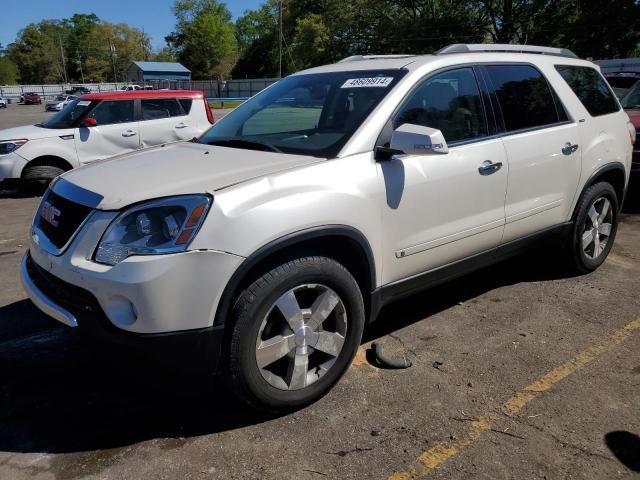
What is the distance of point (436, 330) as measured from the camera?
3895 mm

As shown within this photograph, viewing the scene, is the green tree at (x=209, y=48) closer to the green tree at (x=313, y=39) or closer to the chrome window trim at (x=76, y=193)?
the green tree at (x=313, y=39)

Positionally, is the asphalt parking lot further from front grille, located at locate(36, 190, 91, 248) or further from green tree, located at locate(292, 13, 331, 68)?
green tree, located at locate(292, 13, 331, 68)

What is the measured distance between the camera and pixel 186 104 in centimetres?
1009

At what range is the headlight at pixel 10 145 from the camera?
8.70 metres

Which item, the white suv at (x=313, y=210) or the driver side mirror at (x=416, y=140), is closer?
the white suv at (x=313, y=210)

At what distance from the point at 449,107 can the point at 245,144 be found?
4.32 feet

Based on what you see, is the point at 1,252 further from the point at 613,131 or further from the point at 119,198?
the point at 613,131

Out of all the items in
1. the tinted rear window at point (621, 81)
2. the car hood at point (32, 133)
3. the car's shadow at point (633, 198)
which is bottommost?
the car's shadow at point (633, 198)

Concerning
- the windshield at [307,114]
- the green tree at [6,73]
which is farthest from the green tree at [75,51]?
the windshield at [307,114]

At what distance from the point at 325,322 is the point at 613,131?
328 centimetres

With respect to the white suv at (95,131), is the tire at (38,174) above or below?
below

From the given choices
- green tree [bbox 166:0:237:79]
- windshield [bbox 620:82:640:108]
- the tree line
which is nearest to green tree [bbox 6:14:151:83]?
the tree line

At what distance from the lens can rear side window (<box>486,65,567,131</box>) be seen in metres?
3.84

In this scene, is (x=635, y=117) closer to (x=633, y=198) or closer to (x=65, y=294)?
(x=633, y=198)
